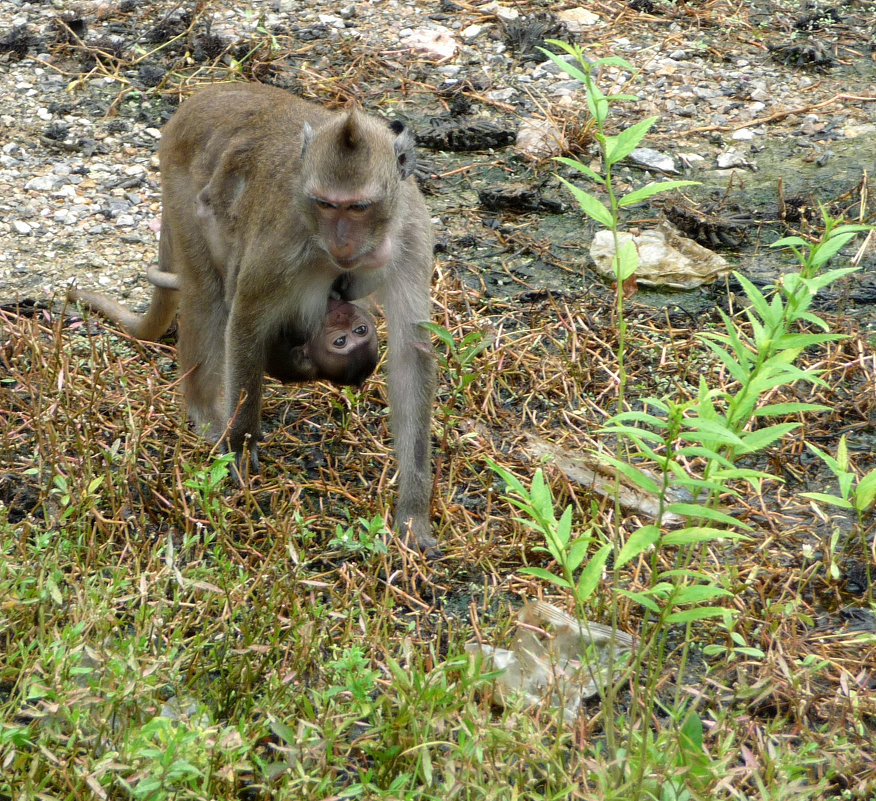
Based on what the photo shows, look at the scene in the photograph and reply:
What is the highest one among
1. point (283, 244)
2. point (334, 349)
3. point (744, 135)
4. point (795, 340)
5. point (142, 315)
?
point (795, 340)

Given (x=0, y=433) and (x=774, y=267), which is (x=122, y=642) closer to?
(x=0, y=433)

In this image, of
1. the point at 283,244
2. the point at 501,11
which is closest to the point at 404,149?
the point at 283,244

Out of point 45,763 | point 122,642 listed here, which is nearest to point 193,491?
point 122,642

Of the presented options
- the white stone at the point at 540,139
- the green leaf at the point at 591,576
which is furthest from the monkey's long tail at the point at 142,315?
the green leaf at the point at 591,576

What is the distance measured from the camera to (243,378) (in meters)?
4.72

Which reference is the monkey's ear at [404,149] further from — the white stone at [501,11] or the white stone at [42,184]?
the white stone at [501,11]

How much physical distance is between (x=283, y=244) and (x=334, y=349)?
55 centimetres

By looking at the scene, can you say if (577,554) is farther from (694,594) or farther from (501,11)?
(501,11)

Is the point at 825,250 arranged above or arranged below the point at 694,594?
above

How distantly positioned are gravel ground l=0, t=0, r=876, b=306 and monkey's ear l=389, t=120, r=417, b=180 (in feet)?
5.82

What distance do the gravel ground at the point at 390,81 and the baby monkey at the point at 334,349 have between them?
1.35m

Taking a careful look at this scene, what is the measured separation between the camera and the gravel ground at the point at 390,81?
259 inches

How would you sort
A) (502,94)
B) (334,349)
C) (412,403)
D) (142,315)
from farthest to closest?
(502,94) → (142,315) → (334,349) → (412,403)

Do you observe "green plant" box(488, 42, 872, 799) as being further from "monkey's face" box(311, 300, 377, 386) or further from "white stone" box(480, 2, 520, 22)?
"white stone" box(480, 2, 520, 22)
